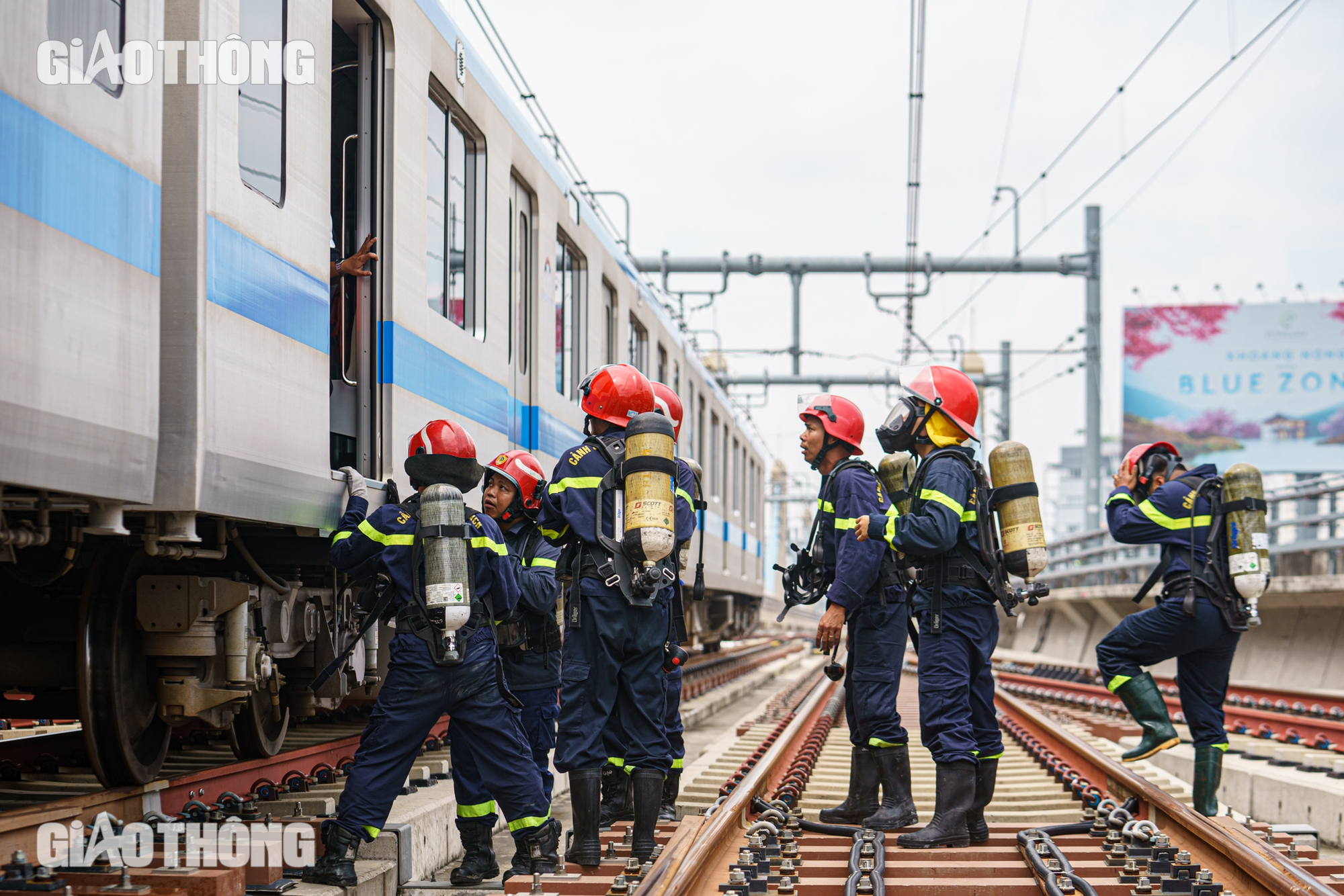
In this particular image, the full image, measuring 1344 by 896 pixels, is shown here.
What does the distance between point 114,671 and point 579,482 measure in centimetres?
196

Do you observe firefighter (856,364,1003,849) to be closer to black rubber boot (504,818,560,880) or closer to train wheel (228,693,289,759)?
black rubber boot (504,818,560,880)

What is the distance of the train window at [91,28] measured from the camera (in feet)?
12.4

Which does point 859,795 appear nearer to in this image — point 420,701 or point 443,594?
point 420,701

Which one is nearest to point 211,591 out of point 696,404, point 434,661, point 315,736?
point 434,661

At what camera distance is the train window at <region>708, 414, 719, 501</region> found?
58.4ft

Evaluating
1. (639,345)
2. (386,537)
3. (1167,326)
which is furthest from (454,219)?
(1167,326)

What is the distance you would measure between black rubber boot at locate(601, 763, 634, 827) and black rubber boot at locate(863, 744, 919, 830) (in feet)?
3.54

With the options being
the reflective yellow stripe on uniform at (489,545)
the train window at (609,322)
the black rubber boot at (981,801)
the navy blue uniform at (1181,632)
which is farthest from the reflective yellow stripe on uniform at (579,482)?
the train window at (609,322)

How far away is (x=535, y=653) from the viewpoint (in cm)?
630

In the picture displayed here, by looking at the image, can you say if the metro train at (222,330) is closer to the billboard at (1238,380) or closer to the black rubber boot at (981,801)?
the black rubber boot at (981,801)

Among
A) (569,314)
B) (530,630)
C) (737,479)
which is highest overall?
(569,314)

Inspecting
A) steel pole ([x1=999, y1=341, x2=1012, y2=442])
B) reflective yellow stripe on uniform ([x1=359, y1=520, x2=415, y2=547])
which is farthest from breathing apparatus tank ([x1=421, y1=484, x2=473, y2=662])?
steel pole ([x1=999, y1=341, x2=1012, y2=442])

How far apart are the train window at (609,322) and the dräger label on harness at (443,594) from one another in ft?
19.5

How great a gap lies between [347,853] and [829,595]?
2169 mm
